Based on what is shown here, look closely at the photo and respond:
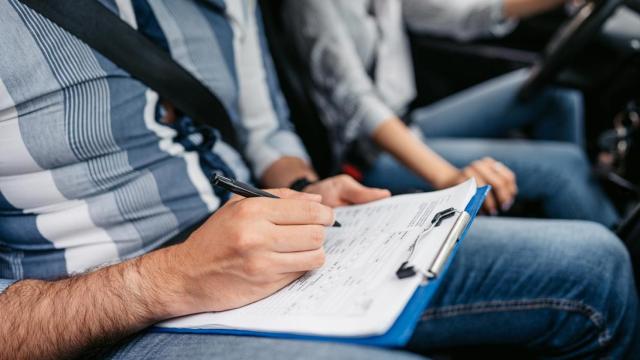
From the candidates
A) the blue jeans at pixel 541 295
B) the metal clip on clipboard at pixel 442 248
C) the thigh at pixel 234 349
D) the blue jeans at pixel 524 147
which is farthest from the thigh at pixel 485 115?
the thigh at pixel 234 349

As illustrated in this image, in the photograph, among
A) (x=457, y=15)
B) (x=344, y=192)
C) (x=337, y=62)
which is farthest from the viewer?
(x=457, y=15)

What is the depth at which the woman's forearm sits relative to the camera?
3.18 ft

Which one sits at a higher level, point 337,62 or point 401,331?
point 337,62

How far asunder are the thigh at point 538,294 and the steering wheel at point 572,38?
1.85ft

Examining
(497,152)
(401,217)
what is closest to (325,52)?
(497,152)

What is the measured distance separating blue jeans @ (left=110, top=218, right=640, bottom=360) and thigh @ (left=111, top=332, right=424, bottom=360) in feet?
0.89

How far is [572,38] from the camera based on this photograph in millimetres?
1145

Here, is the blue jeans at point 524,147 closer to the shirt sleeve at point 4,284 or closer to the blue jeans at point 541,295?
the blue jeans at point 541,295

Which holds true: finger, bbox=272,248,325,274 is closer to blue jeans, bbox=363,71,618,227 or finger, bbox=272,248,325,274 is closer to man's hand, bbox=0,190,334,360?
man's hand, bbox=0,190,334,360

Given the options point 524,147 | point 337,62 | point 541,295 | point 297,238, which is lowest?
point 541,295

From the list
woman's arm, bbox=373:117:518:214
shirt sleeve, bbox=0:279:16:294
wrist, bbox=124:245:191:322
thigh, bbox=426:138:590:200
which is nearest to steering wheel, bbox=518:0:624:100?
thigh, bbox=426:138:590:200

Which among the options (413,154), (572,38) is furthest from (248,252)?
(572,38)

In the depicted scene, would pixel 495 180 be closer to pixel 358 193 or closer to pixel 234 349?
pixel 358 193

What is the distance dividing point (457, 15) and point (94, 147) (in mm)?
1086
